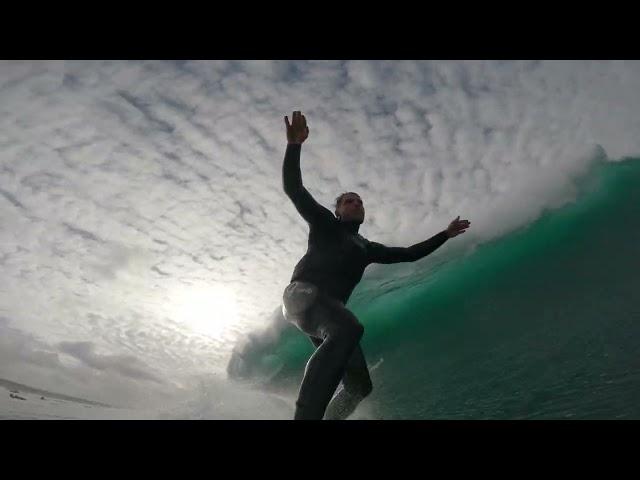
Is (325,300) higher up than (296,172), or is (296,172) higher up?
(296,172)

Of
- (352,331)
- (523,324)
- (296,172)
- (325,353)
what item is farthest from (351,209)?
(523,324)

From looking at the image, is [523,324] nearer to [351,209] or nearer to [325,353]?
[351,209]

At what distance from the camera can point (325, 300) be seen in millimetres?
2004

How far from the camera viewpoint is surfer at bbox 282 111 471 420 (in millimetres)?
1702

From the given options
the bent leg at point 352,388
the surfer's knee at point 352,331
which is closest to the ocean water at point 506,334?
the bent leg at point 352,388

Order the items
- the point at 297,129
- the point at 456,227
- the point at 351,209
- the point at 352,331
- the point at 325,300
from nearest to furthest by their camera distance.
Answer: the point at 352,331 → the point at 325,300 → the point at 297,129 → the point at 351,209 → the point at 456,227

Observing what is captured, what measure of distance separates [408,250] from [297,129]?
144cm

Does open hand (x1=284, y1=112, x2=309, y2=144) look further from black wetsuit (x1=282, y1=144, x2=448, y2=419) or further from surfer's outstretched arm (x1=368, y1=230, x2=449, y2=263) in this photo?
surfer's outstretched arm (x1=368, y1=230, x2=449, y2=263)

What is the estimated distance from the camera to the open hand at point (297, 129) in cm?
211
